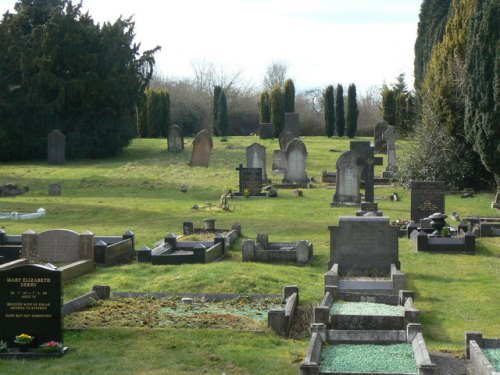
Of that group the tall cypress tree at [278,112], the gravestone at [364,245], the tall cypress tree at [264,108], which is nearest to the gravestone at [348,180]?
the gravestone at [364,245]

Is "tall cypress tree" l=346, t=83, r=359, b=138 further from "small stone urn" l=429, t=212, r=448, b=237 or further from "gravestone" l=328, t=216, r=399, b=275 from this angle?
"gravestone" l=328, t=216, r=399, b=275

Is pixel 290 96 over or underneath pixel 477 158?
over

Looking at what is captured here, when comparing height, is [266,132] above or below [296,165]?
above

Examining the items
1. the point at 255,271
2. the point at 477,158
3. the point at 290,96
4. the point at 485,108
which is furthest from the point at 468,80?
the point at 290,96

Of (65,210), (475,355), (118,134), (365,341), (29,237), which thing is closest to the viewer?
(475,355)

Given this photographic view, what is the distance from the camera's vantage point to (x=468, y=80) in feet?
109

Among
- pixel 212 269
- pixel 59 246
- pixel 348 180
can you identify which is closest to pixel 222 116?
pixel 348 180

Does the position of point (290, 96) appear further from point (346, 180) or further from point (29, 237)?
point (29, 237)

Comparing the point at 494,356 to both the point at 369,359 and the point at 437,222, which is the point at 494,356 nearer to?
the point at 369,359

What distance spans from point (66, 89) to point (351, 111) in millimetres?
28096

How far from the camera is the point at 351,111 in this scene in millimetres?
72062

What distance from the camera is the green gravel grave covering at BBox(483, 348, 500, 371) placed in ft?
34.1

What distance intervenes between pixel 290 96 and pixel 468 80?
38351 millimetres

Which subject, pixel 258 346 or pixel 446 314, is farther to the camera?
pixel 446 314
